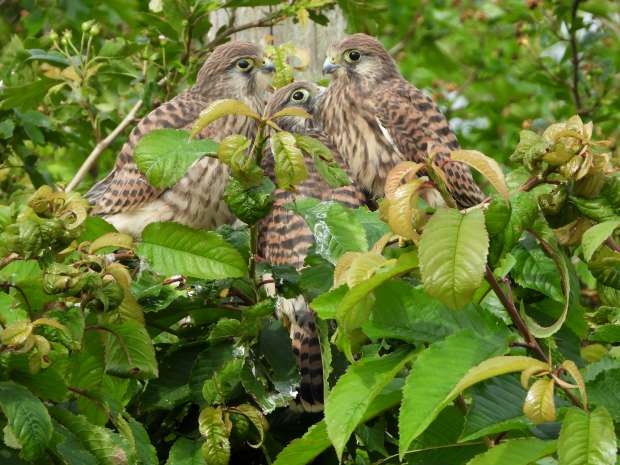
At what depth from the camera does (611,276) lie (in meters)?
1.82

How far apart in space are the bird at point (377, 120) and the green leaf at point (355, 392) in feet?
7.04

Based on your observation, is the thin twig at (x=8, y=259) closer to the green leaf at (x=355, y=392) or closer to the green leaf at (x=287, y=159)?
the green leaf at (x=287, y=159)

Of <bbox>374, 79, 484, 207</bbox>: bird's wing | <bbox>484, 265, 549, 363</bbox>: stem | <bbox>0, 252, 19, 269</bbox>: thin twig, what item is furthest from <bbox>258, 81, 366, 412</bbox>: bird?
<bbox>484, 265, 549, 363</bbox>: stem

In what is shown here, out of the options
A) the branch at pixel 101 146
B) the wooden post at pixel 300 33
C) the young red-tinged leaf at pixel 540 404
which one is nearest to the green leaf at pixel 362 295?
the young red-tinged leaf at pixel 540 404

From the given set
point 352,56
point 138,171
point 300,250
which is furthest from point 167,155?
point 352,56

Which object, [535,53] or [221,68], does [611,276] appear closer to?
[221,68]

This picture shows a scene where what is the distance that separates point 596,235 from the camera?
5.55 ft

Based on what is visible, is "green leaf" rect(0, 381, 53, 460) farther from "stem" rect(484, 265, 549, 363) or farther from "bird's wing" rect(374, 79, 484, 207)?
"bird's wing" rect(374, 79, 484, 207)

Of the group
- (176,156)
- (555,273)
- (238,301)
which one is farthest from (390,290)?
(238,301)

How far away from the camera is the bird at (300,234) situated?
8.25 ft

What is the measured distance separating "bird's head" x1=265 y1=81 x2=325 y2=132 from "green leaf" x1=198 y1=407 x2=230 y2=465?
195cm

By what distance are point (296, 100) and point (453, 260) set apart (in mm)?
2498

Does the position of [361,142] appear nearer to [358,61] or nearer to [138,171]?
[358,61]

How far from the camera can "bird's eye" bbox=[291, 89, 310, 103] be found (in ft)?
12.9
